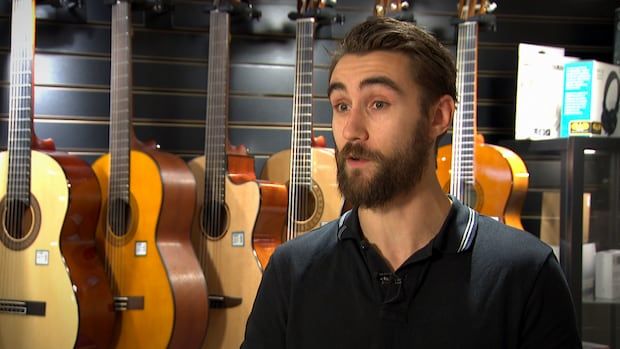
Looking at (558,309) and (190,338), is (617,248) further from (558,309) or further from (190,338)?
(558,309)

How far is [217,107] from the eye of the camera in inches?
141

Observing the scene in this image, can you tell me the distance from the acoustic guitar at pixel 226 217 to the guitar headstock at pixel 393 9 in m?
0.65

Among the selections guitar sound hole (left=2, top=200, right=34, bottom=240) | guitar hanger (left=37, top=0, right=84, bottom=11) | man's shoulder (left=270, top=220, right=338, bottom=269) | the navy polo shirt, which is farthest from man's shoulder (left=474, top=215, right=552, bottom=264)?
guitar hanger (left=37, top=0, right=84, bottom=11)

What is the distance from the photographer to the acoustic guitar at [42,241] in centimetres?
326

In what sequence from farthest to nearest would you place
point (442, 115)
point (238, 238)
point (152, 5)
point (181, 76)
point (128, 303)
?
point (181, 76), point (152, 5), point (238, 238), point (128, 303), point (442, 115)

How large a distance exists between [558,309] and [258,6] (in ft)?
9.26

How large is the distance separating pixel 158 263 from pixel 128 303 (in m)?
0.20

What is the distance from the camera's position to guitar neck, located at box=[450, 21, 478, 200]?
359 cm

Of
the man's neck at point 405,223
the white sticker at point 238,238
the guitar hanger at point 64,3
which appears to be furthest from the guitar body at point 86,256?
the man's neck at point 405,223

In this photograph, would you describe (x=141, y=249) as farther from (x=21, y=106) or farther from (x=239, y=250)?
(x=21, y=106)

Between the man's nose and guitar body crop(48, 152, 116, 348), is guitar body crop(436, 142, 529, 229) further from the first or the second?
the man's nose

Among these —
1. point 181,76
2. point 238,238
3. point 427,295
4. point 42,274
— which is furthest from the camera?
point 181,76

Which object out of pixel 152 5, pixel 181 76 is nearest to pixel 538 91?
pixel 181 76

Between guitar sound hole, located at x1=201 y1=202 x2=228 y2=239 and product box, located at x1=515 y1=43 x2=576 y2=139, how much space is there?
134 centimetres
